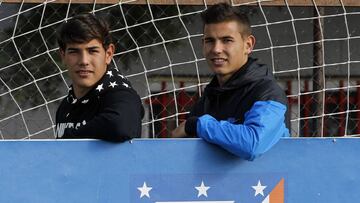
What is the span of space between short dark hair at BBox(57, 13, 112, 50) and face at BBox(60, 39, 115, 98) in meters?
0.02

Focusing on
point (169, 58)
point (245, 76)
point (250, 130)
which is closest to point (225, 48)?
point (245, 76)

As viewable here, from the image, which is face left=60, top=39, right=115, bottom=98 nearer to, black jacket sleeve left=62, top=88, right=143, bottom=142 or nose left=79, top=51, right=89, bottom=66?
nose left=79, top=51, right=89, bottom=66

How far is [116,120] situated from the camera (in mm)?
2602

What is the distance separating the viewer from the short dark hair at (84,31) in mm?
2807

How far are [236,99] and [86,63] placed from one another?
0.54m

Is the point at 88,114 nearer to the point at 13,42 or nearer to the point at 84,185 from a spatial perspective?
the point at 84,185

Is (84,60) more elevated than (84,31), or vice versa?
(84,31)

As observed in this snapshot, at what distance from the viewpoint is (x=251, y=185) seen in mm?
2699

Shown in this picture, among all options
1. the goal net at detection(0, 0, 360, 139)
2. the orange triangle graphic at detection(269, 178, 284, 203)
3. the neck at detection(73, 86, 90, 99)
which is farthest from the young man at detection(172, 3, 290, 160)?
the goal net at detection(0, 0, 360, 139)

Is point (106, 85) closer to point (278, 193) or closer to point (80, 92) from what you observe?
point (80, 92)

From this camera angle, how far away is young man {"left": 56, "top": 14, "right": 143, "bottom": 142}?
8.78 ft

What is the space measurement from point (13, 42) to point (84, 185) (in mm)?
3060

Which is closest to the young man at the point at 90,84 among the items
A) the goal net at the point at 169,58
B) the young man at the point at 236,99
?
the young man at the point at 236,99

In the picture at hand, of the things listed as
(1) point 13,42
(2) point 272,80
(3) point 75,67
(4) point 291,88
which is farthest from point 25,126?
(2) point 272,80
